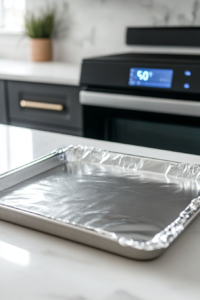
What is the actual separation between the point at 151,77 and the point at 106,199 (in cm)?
99

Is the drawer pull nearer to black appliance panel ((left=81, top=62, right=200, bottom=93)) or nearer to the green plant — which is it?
black appliance panel ((left=81, top=62, right=200, bottom=93))

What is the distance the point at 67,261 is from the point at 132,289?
0.32ft

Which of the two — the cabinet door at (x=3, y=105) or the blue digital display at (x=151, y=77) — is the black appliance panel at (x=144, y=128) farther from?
the cabinet door at (x=3, y=105)

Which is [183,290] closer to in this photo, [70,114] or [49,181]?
[49,181]

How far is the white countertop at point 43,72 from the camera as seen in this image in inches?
70.8

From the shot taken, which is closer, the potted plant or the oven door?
the oven door

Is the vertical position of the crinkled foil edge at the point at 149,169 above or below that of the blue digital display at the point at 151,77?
below

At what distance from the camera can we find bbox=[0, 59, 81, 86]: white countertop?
70.8 inches

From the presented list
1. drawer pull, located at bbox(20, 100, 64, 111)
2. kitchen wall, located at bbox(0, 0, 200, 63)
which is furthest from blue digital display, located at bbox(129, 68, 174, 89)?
kitchen wall, located at bbox(0, 0, 200, 63)

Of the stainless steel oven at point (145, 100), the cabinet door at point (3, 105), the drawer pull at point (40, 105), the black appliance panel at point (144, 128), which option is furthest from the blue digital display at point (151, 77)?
the cabinet door at point (3, 105)

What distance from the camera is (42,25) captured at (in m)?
2.32

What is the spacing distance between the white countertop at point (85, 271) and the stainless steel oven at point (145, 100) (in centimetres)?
96

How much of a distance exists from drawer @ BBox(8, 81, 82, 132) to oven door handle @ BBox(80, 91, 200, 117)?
4.2 inches

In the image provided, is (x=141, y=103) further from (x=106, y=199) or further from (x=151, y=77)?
(x=106, y=199)
